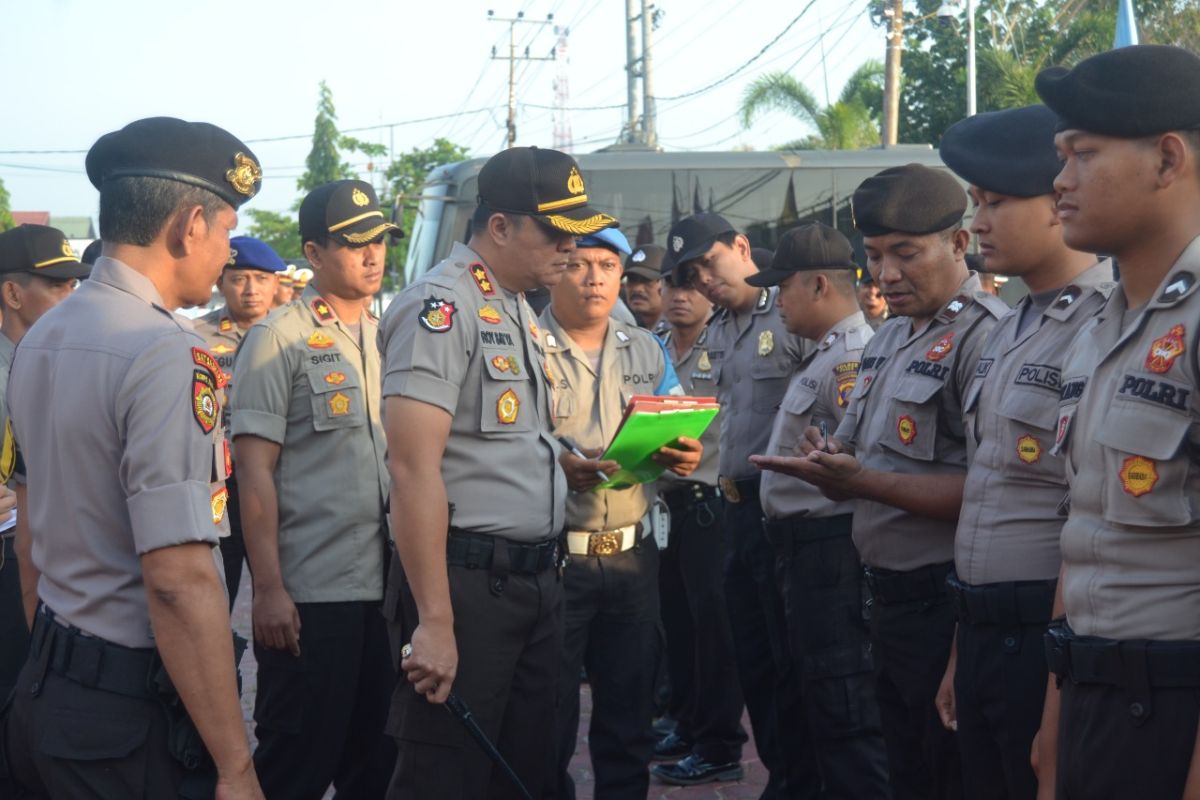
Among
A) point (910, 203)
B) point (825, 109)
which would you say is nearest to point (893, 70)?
point (825, 109)

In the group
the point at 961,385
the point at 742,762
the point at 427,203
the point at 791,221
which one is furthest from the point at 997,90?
the point at 961,385

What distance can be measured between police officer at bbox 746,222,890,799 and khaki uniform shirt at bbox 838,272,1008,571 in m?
0.75

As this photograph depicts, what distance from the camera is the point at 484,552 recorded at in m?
3.33

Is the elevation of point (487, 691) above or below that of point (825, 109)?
below

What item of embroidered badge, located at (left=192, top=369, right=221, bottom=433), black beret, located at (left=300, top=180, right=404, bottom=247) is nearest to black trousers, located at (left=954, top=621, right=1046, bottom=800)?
embroidered badge, located at (left=192, top=369, right=221, bottom=433)

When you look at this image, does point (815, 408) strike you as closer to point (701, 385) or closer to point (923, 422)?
point (923, 422)

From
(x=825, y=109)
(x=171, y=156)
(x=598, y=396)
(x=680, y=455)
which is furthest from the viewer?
(x=825, y=109)

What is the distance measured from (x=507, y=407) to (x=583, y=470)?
68 cm

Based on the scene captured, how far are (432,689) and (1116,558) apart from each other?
66.6 inches

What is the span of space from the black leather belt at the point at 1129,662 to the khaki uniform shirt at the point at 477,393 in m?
1.50

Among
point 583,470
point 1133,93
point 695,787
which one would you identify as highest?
point 1133,93

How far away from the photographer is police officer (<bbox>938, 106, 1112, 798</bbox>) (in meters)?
2.92

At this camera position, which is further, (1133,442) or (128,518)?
(128,518)

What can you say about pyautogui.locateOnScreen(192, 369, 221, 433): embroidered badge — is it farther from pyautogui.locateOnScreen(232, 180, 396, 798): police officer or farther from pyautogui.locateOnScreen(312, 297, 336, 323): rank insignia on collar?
pyautogui.locateOnScreen(312, 297, 336, 323): rank insignia on collar
